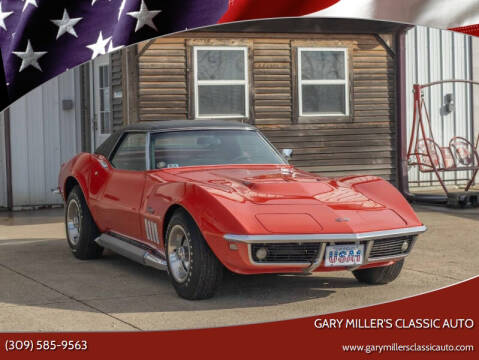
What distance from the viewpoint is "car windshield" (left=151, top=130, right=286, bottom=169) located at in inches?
265

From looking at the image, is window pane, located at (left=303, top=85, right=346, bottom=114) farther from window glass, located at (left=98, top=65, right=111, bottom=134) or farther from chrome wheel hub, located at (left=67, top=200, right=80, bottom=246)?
chrome wheel hub, located at (left=67, top=200, right=80, bottom=246)

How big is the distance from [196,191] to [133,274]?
5.21ft

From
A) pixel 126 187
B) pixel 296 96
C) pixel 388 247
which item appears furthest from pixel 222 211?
pixel 296 96

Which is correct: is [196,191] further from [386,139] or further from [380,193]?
[386,139]

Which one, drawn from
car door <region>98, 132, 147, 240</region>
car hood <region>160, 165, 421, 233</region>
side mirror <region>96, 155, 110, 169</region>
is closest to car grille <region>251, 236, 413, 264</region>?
car hood <region>160, 165, 421, 233</region>

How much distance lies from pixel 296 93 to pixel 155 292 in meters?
7.36

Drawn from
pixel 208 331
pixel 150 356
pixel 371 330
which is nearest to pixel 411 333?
pixel 371 330

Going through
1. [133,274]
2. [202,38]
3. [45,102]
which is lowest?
[133,274]

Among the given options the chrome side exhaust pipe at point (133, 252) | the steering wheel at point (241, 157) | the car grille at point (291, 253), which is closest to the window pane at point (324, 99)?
the steering wheel at point (241, 157)

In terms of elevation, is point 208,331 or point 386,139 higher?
point 386,139

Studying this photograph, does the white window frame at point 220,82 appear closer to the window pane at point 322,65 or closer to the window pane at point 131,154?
the window pane at point 322,65

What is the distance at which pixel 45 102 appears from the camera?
12602mm

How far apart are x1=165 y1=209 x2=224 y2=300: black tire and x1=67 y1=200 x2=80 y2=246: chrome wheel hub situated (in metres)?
2.22

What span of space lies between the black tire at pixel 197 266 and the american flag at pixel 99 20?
2.54m
